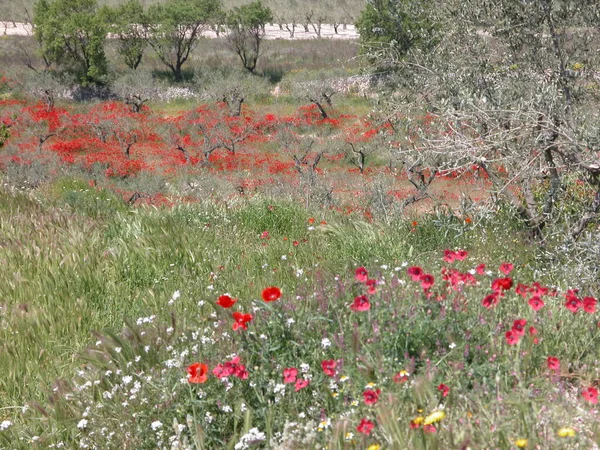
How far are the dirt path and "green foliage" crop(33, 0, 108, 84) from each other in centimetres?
1928

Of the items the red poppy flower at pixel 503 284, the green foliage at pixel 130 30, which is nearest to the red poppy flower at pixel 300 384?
the red poppy flower at pixel 503 284

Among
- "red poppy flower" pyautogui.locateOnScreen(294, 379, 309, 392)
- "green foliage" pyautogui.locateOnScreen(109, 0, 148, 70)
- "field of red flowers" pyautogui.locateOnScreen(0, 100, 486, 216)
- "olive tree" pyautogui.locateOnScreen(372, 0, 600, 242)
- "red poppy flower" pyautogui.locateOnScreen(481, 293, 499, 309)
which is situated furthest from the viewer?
"green foliage" pyautogui.locateOnScreen(109, 0, 148, 70)

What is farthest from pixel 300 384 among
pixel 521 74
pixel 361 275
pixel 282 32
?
pixel 282 32

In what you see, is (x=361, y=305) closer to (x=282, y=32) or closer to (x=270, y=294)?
(x=270, y=294)

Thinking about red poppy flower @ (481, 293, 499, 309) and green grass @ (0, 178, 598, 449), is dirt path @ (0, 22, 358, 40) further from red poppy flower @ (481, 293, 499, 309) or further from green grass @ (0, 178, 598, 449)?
red poppy flower @ (481, 293, 499, 309)

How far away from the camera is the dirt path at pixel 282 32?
67375 mm

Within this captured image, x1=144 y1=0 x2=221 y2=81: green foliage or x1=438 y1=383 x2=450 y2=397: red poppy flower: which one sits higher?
x1=144 y1=0 x2=221 y2=81: green foliage


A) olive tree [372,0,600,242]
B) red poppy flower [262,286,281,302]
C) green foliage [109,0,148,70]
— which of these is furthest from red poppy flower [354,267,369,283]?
green foliage [109,0,148,70]

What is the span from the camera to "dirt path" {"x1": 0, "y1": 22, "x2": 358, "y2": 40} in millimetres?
67375

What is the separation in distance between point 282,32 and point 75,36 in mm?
31099

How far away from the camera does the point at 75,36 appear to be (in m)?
47.0

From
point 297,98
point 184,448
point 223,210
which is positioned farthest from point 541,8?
point 297,98

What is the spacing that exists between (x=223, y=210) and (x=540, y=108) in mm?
4001

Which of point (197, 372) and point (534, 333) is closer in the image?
point (197, 372)
